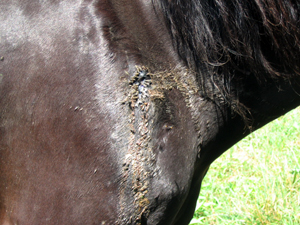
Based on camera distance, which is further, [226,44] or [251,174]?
[251,174]

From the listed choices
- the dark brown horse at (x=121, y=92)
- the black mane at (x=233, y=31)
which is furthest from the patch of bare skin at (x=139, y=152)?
the black mane at (x=233, y=31)

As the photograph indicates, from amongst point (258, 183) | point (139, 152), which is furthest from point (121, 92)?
point (258, 183)

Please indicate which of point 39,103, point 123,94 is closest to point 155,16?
point 123,94

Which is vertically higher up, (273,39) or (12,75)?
(12,75)

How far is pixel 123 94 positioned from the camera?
0.82 metres

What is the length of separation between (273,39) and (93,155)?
22.9 inches

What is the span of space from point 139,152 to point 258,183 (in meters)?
1.73

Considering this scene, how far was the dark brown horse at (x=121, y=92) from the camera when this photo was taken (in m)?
0.81

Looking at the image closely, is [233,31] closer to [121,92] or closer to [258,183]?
[121,92]

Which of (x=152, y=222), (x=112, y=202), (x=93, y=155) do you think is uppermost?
(x=93, y=155)

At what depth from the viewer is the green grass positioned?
6.59ft

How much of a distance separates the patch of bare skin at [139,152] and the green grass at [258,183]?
136cm

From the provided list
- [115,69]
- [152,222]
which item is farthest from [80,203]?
[115,69]

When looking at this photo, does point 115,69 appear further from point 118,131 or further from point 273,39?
point 273,39
